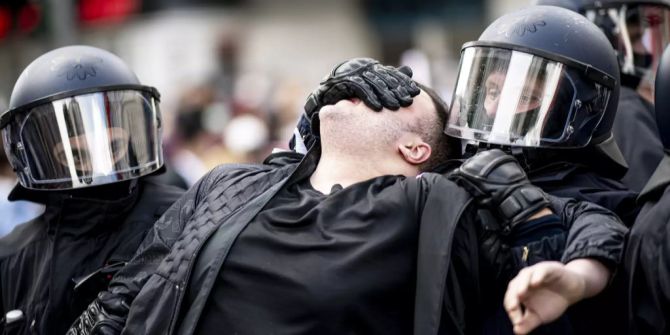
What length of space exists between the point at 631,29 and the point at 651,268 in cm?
237

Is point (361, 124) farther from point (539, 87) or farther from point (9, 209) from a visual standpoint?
point (9, 209)

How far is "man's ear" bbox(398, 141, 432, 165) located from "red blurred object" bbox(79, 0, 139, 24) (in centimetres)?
1789

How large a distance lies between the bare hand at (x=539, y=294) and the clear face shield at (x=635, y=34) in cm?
240

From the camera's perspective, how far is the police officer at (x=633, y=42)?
16.1 feet

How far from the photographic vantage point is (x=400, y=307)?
3186 millimetres

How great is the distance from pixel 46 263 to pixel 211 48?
1767 centimetres

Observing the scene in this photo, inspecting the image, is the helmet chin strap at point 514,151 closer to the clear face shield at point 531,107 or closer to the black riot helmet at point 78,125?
the clear face shield at point 531,107

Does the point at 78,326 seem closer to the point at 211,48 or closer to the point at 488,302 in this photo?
the point at 488,302

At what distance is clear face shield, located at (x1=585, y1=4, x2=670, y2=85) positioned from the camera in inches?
200

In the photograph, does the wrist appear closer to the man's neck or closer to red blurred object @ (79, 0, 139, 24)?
the man's neck

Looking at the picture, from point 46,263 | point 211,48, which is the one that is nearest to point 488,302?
point 46,263

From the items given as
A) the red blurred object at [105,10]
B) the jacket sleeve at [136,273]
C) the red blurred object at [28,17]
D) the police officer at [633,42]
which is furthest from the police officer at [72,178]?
the red blurred object at [105,10]

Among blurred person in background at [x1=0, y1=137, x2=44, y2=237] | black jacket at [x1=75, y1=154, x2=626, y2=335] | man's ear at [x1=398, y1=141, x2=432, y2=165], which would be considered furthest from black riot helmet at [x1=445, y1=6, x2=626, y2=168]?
blurred person in background at [x1=0, y1=137, x2=44, y2=237]

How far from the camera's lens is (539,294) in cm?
286
